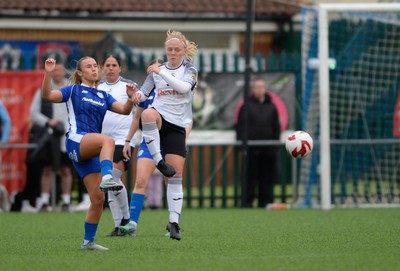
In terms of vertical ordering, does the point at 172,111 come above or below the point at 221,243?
above

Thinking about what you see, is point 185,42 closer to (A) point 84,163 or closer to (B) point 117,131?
(A) point 84,163

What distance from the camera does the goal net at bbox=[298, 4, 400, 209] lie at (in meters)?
18.5

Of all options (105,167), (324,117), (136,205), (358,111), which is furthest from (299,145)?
(358,111)

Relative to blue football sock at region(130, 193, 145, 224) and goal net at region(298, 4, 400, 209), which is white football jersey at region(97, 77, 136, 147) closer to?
blue football sock at region(130, 193, 145, 224)

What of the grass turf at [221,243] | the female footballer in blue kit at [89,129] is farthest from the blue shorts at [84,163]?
the grass turf at [221,243]

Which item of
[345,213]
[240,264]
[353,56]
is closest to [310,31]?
[353,56]

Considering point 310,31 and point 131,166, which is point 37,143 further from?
point 310,31

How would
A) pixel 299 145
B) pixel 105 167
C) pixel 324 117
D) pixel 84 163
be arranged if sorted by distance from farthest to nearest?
1. pixel 324 117
2. pixel 299 145
3. pixel 84 163
4. pixel 105 167

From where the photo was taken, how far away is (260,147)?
61.3 feet

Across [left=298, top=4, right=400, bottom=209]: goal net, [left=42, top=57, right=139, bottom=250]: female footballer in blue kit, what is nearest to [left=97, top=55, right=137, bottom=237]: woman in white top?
[left=42, top=57, right=139, bottom=250]: female footballer in blue kit

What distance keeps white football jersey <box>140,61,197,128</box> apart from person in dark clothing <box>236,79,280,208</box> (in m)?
7.21

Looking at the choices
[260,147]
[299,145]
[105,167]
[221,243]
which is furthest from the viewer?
[260,147]

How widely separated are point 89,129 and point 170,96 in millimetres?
1326

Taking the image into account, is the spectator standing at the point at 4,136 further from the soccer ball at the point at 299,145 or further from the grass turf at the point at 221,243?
the soccer ball at the point at 299,145
